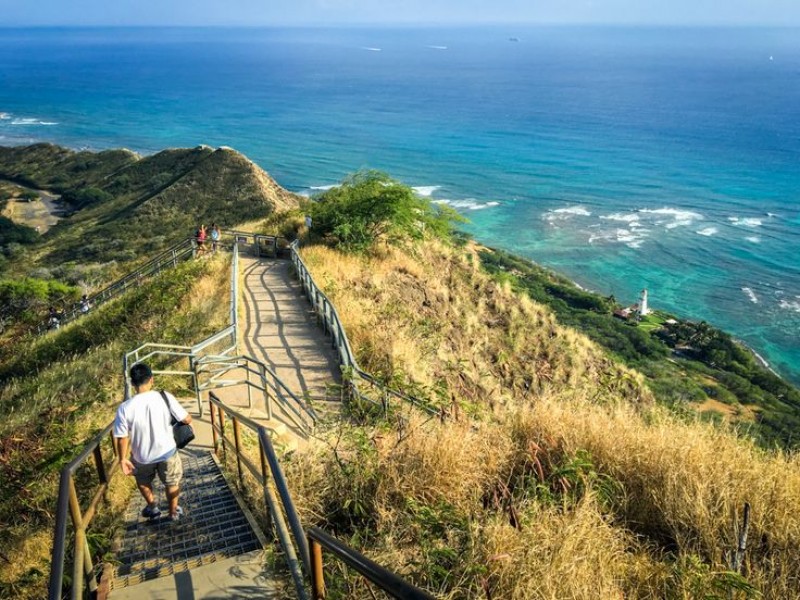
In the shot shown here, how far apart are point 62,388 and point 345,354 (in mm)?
6681

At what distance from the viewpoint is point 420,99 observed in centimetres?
14850

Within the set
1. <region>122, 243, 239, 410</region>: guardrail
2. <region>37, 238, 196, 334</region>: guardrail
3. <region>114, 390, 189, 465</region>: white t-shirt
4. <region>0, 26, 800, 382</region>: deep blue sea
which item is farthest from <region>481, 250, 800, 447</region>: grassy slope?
<region>114, 390, 189, 465</region>: white t-shirt

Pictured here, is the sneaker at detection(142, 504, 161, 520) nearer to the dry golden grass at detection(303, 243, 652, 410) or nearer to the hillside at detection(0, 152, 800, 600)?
the hillside at detection(0, 152, 800, 600)

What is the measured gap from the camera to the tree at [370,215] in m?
22.2

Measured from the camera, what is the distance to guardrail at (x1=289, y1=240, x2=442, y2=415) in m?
9.67

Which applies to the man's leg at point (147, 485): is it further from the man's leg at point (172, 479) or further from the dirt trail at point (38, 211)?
the dirt trail at point (38, 211)

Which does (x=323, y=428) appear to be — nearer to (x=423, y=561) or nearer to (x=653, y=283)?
(x=423, y=561)

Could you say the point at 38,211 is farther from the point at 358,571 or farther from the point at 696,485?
the point at 358,571

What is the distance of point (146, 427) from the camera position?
6285 mm

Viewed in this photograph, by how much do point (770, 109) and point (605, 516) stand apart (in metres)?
147

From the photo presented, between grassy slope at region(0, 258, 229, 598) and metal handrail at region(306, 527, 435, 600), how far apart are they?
12.7 feet

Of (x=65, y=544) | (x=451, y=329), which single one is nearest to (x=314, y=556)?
(x=65, y=544)

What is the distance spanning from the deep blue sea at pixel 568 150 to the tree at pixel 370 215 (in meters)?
23.5

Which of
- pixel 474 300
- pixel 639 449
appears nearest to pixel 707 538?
pixel 639 449
